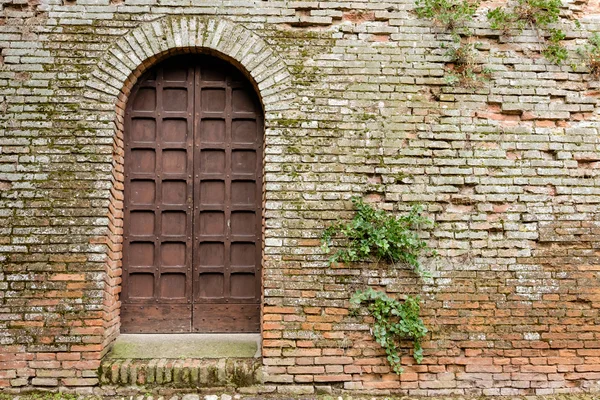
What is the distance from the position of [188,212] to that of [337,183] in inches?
60.3

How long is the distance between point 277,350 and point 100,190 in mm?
2205

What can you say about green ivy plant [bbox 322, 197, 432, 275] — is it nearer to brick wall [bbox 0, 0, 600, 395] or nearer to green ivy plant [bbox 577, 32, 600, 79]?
brick wall [bbox 0, 0, 600, 395]

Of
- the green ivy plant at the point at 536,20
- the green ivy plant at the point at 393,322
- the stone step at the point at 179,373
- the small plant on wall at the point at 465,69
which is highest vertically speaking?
the green ivy plant at the point at 536,20

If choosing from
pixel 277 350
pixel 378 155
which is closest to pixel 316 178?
pixel 378 155

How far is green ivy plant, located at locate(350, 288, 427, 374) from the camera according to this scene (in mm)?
3725

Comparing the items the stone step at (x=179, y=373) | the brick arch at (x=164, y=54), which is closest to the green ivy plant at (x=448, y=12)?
the brick arch at (x=164, y=54)


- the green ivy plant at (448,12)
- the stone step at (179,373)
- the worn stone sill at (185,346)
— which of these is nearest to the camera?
the stone step at (179,373)

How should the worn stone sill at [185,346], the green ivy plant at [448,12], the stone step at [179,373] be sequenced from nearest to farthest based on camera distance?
the stone step at [179,373], the worn stone sill at [185,346], the green ivy plant at [448,12]

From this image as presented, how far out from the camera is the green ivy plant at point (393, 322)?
3.72m

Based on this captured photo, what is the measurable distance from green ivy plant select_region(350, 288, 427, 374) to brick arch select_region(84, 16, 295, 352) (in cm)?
186

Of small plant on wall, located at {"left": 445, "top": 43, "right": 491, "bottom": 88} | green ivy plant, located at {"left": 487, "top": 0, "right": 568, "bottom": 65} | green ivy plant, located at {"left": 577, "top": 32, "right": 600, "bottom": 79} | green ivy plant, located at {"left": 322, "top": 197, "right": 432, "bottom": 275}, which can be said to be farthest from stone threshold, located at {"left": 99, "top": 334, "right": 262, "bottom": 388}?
green ivy plant, located at {"left": 577, "top": 32, "right": 600, "bottom": 79}

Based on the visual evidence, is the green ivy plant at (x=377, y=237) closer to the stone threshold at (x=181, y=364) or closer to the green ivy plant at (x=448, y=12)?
the stone threshold at (x=181, y=364)

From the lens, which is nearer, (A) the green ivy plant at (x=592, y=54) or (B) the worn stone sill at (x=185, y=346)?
(B) the worn stone sill at (x=185, y=346)

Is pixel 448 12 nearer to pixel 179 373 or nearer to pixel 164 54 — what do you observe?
pixel 164 54
